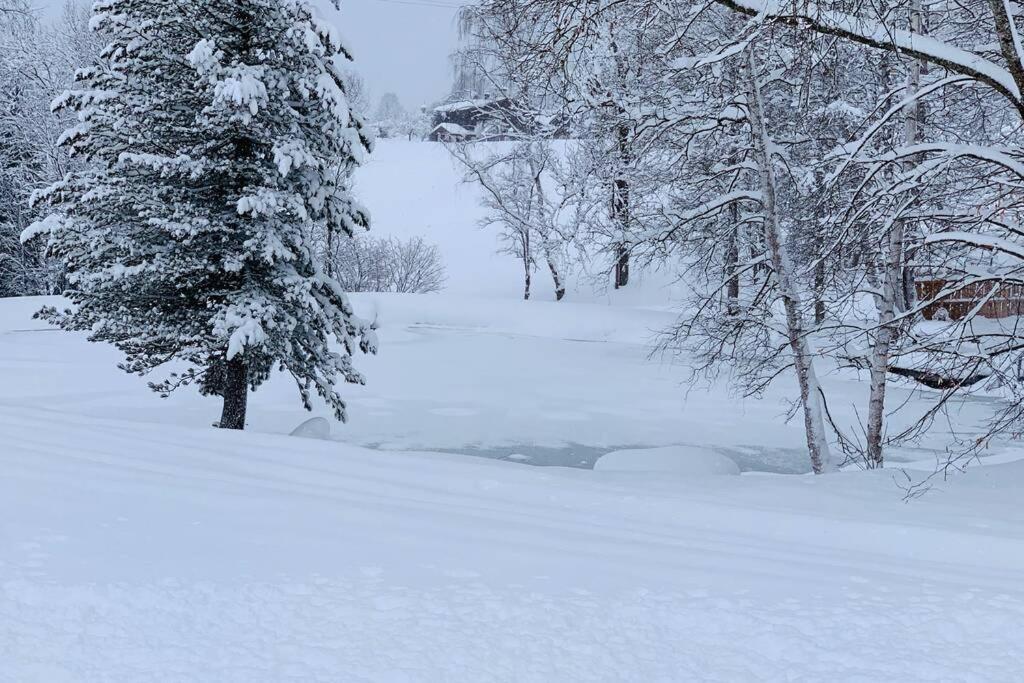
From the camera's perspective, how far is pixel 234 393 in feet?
35.6

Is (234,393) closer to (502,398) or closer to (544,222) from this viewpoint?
(502,398)

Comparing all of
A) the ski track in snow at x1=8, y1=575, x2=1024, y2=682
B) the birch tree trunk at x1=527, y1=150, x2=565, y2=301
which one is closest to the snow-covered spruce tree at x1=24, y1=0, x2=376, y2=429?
the ski track in snow at x1=8, y1=575, x2=1024, y2=682

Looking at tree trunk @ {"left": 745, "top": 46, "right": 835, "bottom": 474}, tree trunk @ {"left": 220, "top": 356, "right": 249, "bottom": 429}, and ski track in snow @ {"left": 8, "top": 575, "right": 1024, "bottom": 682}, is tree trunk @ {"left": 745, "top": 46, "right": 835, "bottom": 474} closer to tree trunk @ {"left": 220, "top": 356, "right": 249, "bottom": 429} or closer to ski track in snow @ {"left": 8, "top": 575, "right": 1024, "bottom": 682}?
tree trunk @ {"left": 220, "top": 356, "right": 249, "bottom": 429}

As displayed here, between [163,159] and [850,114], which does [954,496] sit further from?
[850,114]

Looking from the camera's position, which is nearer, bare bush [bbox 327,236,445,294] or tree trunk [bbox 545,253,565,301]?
tree trunk [bbox 545,253,565,301]

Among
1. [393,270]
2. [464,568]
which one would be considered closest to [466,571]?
[464,568]

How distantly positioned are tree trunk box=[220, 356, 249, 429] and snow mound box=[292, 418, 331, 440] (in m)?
0.75

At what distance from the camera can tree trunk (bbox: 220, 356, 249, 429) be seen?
1077 cm

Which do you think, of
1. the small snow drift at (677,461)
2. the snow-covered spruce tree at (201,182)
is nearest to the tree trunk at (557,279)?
the snow-covered spruce tree at (201,182)

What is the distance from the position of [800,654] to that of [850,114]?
66.8 ft

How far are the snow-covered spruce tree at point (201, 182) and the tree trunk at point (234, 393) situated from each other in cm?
3

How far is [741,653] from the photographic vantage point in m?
2.69

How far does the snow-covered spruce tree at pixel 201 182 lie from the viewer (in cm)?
970

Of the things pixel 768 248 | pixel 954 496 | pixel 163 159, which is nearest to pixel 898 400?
pixel 768 248
